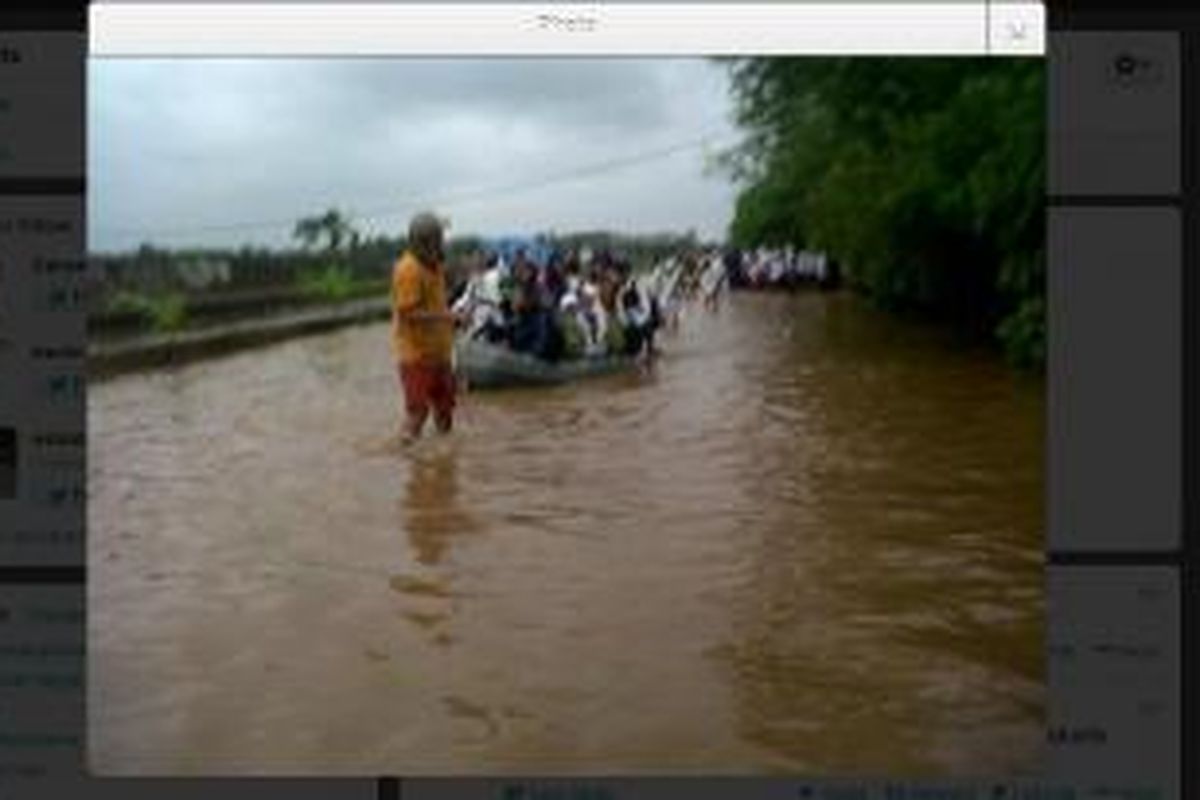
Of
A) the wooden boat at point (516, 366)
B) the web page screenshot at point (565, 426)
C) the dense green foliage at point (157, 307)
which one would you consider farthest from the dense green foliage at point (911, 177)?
the dense green foliage at point (157, 307)

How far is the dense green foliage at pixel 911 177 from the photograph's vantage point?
5.24ft

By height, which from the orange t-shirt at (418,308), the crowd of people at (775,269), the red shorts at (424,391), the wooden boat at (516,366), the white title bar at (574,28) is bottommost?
the red shorts at (424,391)

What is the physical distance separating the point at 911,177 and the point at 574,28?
369 millimetres

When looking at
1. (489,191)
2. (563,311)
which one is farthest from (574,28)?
(563,311)

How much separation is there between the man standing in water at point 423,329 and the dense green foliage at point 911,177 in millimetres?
204

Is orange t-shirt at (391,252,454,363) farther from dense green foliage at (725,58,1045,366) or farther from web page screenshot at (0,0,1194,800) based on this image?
dense green foliage at (725,58,1045,366)

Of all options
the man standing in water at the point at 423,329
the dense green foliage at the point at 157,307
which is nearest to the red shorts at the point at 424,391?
the man standing in water at the point at 423,329

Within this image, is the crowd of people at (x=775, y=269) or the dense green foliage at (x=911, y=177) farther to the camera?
the crowd of people at (x=775, y=269)

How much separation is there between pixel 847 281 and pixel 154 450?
1.63 feet

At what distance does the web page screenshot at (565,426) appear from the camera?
1558mm

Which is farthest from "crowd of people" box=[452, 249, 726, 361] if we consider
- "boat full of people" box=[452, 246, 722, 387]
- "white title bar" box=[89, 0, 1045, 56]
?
"white title bar" box=[89, 0, 1045, 56]

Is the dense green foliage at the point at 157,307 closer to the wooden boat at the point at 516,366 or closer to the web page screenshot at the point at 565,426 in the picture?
the web page screenshot at the point at 565,426

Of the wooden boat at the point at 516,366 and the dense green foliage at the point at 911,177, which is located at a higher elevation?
the dense green foliage at the point at 911,177

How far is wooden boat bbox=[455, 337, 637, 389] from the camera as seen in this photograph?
1.67 m
